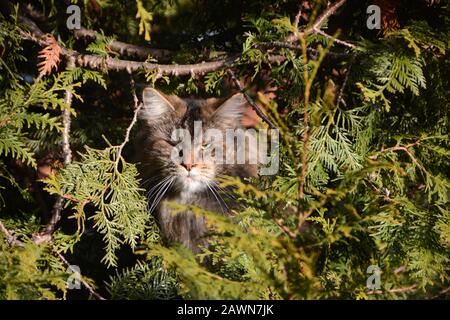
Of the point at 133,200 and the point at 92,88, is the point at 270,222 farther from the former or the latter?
the point at 92,88

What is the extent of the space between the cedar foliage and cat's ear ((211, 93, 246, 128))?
5.2 inches

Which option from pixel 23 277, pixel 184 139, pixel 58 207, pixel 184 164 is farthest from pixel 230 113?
pixel 23 277

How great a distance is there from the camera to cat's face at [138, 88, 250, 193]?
2.61m

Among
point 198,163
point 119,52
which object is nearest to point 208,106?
point 198,163

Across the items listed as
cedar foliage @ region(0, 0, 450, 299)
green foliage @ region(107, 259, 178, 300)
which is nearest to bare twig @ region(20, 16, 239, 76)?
cedar foliage @ region(0, 0, 450, 299)

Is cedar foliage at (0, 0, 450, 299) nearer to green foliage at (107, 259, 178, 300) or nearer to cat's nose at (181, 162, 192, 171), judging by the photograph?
green foliage at (107, 259, 178, 300)

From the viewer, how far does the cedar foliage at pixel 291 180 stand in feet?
5.10

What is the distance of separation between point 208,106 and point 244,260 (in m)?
1.18

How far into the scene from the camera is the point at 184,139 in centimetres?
269

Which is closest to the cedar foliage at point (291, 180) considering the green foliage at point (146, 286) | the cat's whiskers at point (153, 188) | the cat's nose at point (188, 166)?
the green foliage at point (146, 286)

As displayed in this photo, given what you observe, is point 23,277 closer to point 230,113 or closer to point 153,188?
point 153,188

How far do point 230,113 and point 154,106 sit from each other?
0.43 m

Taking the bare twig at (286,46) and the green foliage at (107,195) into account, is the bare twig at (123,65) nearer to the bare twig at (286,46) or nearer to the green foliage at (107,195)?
the bare twig at (286,46)
